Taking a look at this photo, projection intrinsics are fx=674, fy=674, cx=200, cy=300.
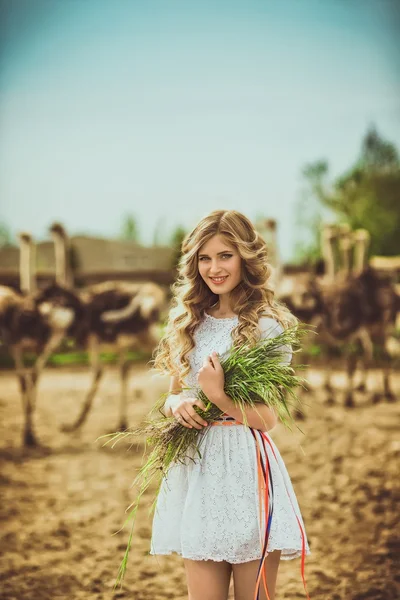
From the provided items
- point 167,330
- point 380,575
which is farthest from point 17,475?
point 167,330

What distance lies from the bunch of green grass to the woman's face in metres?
0.25

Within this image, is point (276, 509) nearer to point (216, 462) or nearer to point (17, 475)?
point (216, 462)

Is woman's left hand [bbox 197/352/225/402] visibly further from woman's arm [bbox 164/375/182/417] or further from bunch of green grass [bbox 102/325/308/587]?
woman's arm [bbox 164/375/182/417]

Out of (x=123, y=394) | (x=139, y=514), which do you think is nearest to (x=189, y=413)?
(x=139, y=514)

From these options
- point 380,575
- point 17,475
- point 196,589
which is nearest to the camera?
point 196,589

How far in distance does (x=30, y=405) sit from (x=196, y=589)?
17.5ft

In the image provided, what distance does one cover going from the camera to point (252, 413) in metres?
2.14

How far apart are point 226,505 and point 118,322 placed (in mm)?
5535

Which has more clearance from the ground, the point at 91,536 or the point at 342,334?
the point at 342,334

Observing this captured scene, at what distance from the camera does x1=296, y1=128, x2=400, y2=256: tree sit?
61.6 ft

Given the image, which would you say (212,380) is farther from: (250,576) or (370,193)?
(370,193)

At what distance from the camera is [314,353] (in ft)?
52.9

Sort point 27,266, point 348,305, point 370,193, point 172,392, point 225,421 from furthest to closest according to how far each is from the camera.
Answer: point 370,193 → point 348,305 → point 27,266 → point 172,392 → point 225,421

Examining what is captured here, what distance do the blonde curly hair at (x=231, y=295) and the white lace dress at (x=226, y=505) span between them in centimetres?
7
